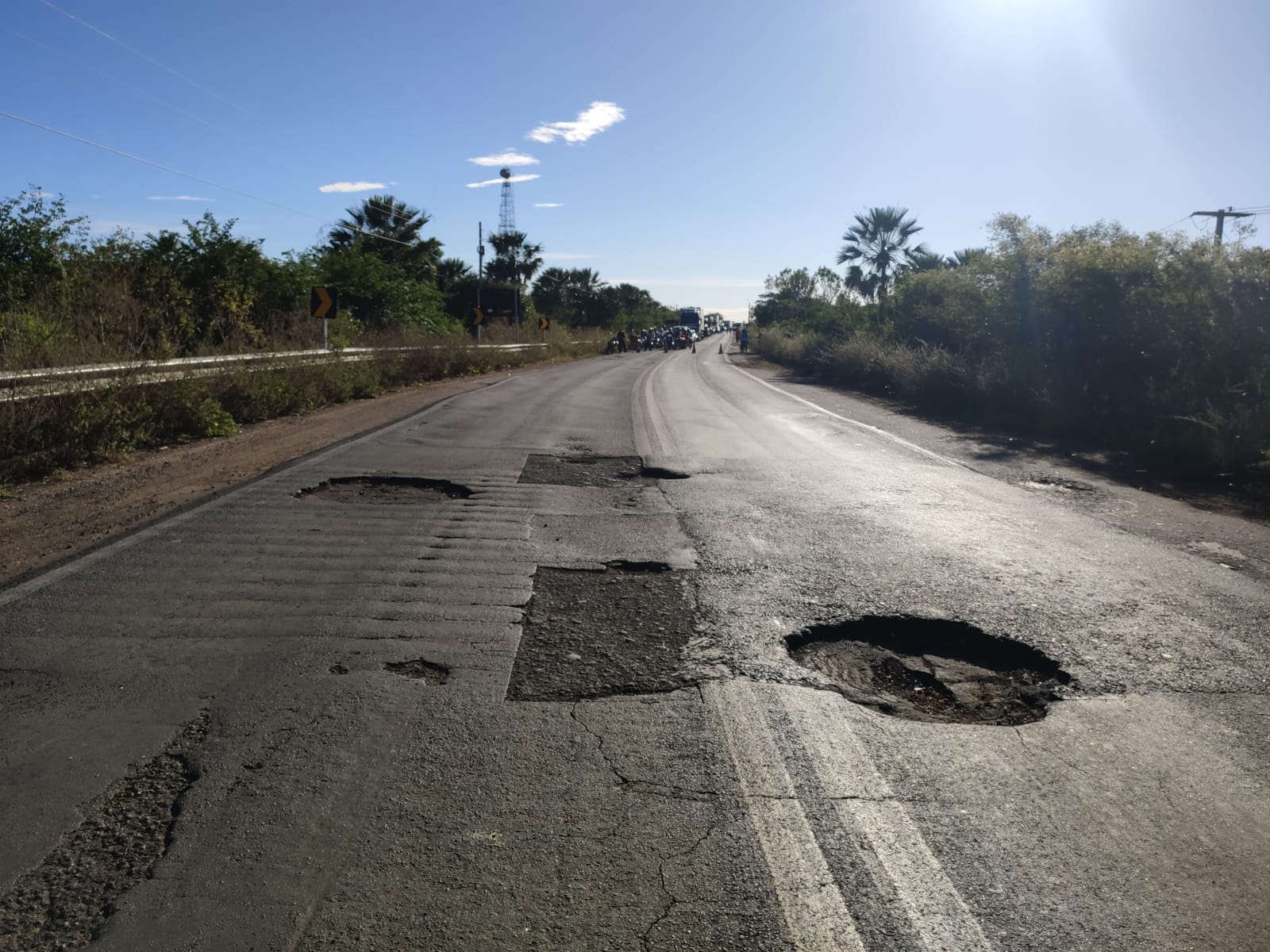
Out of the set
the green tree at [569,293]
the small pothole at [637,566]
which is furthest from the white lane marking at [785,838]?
the green tree at [569,293]

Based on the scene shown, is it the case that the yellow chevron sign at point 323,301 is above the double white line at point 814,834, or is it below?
above

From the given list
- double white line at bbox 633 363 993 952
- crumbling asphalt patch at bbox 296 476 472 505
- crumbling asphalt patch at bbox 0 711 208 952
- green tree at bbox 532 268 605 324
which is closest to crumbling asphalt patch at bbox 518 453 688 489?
crumbling asphalt patch at bbox 296 476 472 505

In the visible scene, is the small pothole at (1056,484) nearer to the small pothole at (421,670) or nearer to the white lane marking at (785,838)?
the white lane marking at (785,838)

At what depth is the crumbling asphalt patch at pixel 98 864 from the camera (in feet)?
7.98

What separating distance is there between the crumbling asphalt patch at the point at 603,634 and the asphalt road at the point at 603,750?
2 cm

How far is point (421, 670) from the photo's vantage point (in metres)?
4.20

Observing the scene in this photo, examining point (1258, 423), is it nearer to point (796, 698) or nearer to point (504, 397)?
point (796, 698)

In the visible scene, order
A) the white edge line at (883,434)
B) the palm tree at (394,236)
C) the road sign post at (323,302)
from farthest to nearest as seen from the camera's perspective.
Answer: the palm tree at (394,236) → the road sign post at (323,302) → the white edge line at (883,434)

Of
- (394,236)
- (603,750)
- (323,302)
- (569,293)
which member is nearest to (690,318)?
(569,293)

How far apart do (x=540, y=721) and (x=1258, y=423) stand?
10772 mm

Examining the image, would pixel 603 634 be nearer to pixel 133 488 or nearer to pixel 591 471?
pixel 591 471

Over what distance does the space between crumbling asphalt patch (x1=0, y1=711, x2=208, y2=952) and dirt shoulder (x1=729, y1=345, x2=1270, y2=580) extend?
664cm

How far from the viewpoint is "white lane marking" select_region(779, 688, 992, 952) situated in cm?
250

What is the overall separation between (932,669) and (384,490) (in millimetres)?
5500
